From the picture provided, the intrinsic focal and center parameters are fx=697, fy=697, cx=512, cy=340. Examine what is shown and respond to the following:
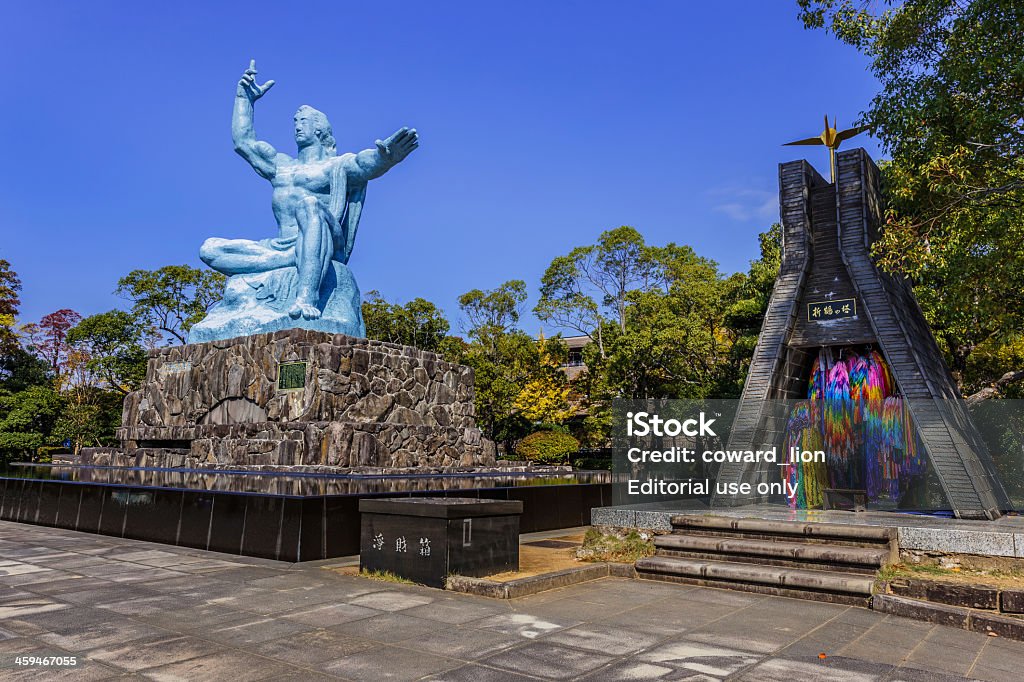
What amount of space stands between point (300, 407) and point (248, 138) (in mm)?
8979

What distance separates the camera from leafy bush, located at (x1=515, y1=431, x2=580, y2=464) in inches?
1220

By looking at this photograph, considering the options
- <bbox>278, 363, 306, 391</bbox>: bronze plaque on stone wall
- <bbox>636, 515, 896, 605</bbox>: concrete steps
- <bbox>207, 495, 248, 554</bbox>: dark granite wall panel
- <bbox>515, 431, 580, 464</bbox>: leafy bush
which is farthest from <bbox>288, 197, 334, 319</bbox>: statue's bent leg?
<bbox>515, 431, 580, 464</bbox>: leafy bush

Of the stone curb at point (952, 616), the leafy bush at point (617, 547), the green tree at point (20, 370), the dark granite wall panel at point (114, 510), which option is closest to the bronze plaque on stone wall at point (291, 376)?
the dark granite wall panel at point (114, 510)

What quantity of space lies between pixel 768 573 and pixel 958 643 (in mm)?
1890

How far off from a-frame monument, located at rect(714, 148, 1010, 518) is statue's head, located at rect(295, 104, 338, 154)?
518 inches

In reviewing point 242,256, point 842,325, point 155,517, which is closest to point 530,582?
point 155,517

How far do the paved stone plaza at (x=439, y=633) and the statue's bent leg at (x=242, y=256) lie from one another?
13112mm

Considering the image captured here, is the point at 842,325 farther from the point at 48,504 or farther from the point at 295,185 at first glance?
the point at 295,185

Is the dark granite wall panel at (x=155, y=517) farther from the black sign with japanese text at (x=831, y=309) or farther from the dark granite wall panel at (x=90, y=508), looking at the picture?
the black sign with japanese text at (x=831, y=309)

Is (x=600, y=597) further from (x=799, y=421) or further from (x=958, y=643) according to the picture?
(x=799, y=421)

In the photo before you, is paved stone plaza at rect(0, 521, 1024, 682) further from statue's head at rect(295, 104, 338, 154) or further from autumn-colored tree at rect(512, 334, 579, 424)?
autumn-colored tree at rect(512, 334, 579, 424)

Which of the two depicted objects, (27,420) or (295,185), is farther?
(27,420)

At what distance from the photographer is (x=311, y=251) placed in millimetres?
18281

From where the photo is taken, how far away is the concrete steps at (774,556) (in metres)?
6.54
